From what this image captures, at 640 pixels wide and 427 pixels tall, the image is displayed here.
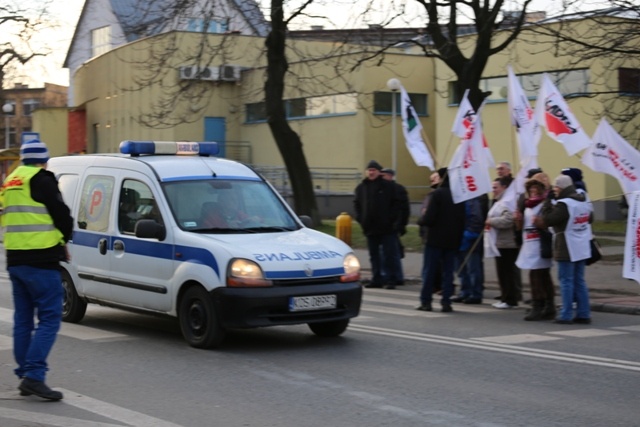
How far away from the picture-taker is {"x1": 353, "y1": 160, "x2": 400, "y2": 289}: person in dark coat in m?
16.7

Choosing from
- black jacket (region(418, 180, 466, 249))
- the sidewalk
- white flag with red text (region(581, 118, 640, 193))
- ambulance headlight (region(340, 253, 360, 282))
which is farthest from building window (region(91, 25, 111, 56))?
ambulance headlight (region(340, 253, 360, 282))

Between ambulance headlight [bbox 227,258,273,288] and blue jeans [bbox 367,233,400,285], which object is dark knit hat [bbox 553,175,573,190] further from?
blue jeans [bbox 367,233,400,285]

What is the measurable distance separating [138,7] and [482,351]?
1830cm

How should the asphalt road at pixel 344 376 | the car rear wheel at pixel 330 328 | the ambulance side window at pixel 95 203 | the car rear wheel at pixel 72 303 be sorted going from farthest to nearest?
1. the car rear wheel at pixel 72 303
2. the ambulance side window at pixel 95 203
3. the car rear wheel at pixel 330 328
4. the asphalt road at pixel 344 376

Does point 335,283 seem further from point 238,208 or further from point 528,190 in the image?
point 528,190

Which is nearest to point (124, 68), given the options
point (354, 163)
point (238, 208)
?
point (354, 163)

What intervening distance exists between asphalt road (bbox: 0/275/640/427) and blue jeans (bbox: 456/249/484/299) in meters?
2.46

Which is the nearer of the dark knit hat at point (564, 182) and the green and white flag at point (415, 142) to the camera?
the dark knit hat at point (564, 182)

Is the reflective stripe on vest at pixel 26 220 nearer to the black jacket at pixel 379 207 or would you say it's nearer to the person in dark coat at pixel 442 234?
the person in dark coat at pixel 442 234

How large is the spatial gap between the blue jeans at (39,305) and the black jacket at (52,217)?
0.06 meters

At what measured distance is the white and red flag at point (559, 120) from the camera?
13859 mm

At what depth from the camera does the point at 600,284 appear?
1667 centimetres

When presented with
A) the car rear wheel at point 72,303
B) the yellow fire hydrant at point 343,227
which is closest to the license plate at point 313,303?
the car rear wheel at point 72,303

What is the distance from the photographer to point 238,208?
10.8 metres
